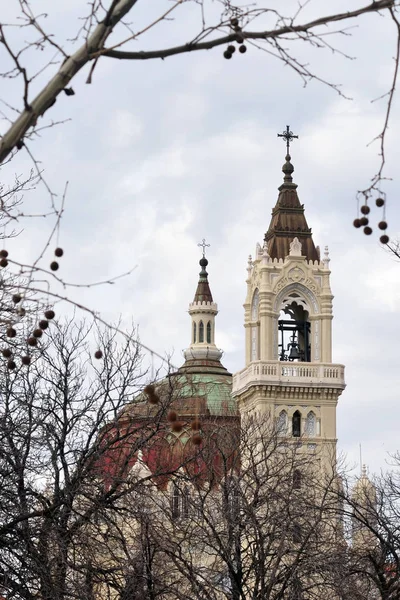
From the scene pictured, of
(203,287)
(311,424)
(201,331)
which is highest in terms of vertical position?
(203,287)

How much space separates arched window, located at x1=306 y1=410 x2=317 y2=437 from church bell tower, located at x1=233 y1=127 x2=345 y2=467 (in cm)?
5

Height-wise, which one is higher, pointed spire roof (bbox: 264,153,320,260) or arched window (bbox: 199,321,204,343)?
arched window (bbox: 199,321,204,343)

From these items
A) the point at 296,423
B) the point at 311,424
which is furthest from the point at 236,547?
the point at 296,423

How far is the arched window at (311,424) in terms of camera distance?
72.6 m

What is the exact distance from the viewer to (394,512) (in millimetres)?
37406

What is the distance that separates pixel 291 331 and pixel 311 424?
6.76 meters

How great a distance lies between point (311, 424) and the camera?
72938 millimetres

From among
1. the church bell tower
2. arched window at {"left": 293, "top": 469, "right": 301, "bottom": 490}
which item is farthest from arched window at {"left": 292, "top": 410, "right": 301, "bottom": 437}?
arched window at {"left": 293, "top": 469, "right": 301, "bottom": 490}

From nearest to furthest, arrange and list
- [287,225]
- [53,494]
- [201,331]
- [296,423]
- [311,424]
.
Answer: [53,494] → [311,424] → [296,423] → [287,225] → [201,331]

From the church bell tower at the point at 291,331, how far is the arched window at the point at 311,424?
54mm

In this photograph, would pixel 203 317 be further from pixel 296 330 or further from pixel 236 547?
pixel 236 547

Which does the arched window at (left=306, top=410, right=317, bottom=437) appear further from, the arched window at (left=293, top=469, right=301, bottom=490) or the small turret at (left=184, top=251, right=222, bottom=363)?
the arched window at (left=293, top=469, right=301, bottom=490)

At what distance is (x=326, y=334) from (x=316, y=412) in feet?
14.2

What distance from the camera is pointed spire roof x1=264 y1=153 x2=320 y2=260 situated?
2997 inches
